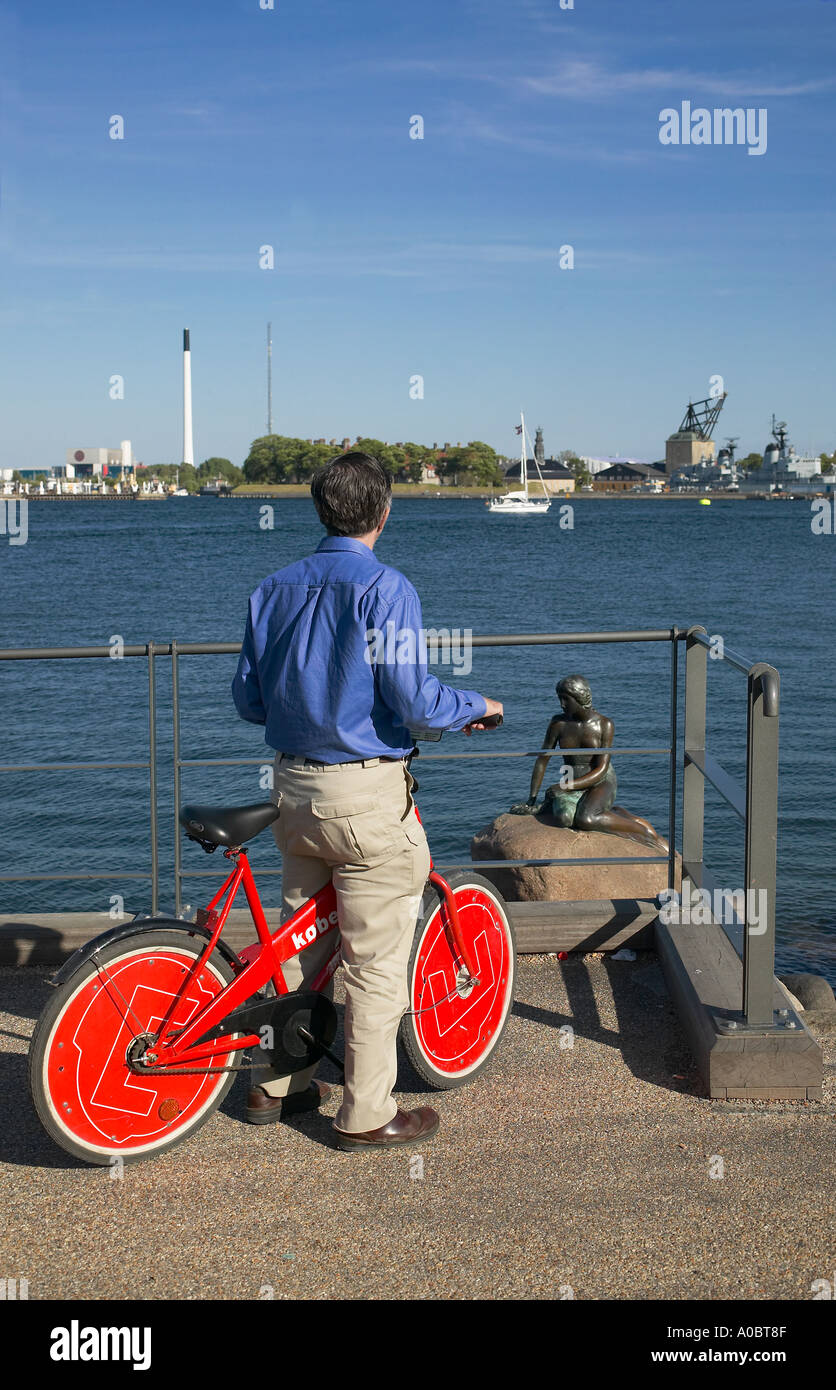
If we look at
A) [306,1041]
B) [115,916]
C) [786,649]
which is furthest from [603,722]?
[786,649]

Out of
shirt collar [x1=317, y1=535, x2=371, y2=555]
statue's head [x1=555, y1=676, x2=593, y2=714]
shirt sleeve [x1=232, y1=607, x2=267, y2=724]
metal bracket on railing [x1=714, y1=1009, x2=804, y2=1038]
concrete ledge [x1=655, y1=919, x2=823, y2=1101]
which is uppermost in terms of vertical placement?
shirt collar [x1=317, y1=535, x2=371, y2=555]

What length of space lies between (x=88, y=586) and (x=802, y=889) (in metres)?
59.2

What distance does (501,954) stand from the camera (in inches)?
189

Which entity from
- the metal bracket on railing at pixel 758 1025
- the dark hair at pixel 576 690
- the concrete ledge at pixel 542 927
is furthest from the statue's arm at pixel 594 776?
the metal bracket on railing at pixel 758 1025

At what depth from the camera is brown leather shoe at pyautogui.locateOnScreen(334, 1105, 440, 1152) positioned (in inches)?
161

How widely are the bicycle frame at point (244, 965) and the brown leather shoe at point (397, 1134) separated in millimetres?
415

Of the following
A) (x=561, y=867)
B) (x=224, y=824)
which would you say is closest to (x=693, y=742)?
(x=224, y=824)

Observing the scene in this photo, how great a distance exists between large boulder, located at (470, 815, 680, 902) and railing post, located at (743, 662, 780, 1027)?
15.2ft

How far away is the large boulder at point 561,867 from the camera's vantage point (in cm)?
944

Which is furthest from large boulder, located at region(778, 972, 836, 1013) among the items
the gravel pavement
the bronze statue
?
the bronze statue

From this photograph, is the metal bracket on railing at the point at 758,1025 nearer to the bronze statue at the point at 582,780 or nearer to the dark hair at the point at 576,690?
the bronze statue at the point at 582,780

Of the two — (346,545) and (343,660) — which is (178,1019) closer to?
(343,660)

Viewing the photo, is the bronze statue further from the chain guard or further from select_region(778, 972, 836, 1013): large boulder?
the chain guard
